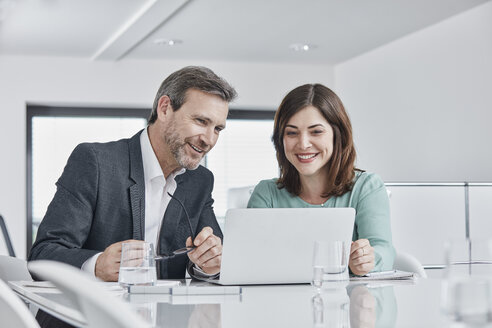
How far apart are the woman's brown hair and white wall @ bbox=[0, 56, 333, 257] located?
438 centimetres

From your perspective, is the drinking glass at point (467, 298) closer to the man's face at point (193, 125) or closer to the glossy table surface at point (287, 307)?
A: the glossy table surface at point (287, 307)

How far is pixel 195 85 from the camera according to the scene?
238cm

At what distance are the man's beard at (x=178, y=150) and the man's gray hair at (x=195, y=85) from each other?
92 mm

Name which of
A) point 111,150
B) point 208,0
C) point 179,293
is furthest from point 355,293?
point 208,0

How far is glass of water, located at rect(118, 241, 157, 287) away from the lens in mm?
1688

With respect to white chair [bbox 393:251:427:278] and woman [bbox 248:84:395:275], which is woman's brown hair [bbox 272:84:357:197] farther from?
white chair [bbox 393:251:427:278]

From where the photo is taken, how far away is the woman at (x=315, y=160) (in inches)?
105

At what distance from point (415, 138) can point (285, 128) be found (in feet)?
11.3

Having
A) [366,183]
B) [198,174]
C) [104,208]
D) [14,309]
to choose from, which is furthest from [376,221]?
[14,309]

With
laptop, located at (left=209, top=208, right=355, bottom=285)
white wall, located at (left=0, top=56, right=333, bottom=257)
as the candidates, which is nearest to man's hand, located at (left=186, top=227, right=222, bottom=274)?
laptop, located at (left=209, top=208, right=355, bottom=285)

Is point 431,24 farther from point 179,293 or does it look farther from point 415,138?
point 179,293

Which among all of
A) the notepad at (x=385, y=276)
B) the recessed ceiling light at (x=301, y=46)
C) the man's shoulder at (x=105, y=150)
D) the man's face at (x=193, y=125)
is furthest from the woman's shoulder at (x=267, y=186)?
the recessed ceiling light at (x=301, y=46)

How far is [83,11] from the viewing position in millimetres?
5176

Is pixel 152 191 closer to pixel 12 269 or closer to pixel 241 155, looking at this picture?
pixel 12 269
